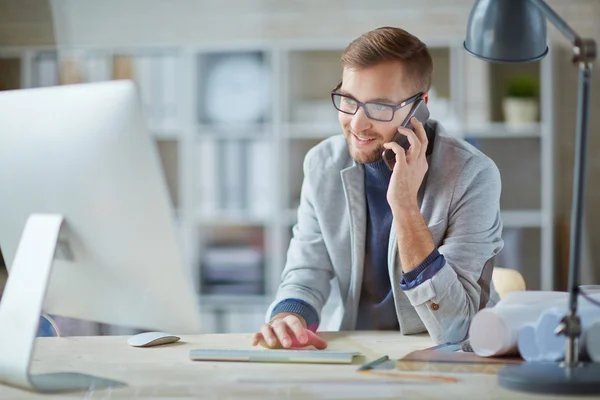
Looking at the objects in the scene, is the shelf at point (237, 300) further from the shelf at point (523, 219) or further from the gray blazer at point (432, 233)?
the gray blazer at point (432, 233)

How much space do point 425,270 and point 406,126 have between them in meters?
0.34

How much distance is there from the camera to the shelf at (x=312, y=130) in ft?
12.0

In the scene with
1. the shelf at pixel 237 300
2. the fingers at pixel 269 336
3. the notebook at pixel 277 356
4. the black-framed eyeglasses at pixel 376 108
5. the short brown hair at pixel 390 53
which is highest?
the short brown hair at pixel 390 53

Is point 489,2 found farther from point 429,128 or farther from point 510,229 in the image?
point 510,229

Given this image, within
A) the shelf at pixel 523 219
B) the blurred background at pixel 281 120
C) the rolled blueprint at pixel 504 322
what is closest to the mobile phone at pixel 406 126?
the rolled blueprint at pixel 504 322

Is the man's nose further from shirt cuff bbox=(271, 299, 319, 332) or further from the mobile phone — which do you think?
shirt cuff bbox=(271, 299, 319, 332)

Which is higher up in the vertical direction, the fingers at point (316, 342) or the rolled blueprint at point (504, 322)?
the rolled blueprint at point (504, 322)

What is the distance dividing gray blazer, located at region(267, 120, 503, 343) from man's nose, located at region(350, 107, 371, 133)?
0.10 meters

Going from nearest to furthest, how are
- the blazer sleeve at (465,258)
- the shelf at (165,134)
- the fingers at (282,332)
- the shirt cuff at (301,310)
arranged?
1. the fingers at (282,332)
2. the blazer sleeve at (465,258)
3. the shirt cuff at (301,310)
4. the shelf at (165,134)

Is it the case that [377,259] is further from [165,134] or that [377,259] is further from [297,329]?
[165,134]

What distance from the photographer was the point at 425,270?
1426 mm

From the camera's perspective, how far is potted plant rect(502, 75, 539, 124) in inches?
141

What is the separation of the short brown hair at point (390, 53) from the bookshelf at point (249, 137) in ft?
6.28

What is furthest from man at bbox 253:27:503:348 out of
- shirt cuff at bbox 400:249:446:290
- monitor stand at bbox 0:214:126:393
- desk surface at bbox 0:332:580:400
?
monitor stand at bbox 0:214:126:393
